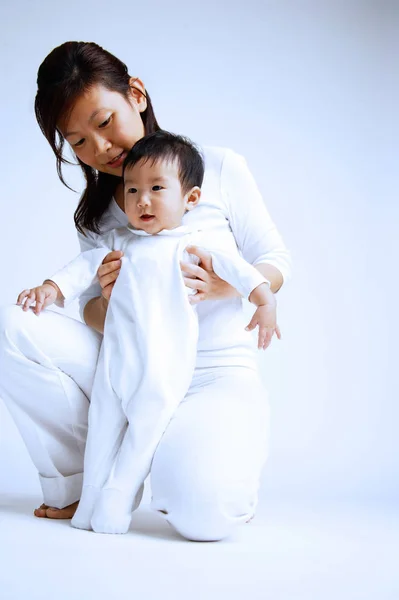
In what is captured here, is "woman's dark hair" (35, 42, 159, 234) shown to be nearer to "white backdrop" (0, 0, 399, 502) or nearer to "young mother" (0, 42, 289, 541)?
"young mother" (0, 42, 289, 541)

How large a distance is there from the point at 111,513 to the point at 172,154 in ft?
2.51

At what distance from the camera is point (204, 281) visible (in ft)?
6.20

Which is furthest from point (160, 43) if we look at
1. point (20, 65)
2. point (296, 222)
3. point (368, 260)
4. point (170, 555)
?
point (170, 555)

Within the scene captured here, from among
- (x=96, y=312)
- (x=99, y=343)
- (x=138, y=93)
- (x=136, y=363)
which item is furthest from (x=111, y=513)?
(x=138, y=93)

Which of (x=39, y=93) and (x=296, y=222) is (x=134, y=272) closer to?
(x=39, y=93)

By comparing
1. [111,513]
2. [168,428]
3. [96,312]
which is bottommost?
[111,513]

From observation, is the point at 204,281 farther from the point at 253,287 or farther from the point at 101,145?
the point at 101,145

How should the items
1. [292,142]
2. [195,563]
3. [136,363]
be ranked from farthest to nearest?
[292,142] < [136,363] < [195,563]

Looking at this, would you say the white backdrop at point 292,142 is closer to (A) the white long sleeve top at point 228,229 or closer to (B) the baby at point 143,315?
(A) the white long sleeve top at point 228,229

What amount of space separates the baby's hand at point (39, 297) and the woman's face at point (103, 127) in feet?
1.13

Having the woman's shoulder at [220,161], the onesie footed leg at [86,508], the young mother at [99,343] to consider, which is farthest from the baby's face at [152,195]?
the onesie footed leg at [86,508]

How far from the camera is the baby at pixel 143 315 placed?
1729 mm

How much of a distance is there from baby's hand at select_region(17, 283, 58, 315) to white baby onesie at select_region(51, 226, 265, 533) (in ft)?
0.07

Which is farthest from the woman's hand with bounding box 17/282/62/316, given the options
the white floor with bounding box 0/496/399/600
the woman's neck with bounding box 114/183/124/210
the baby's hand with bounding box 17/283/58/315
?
the white floor with bounding box 0/496/399/600
